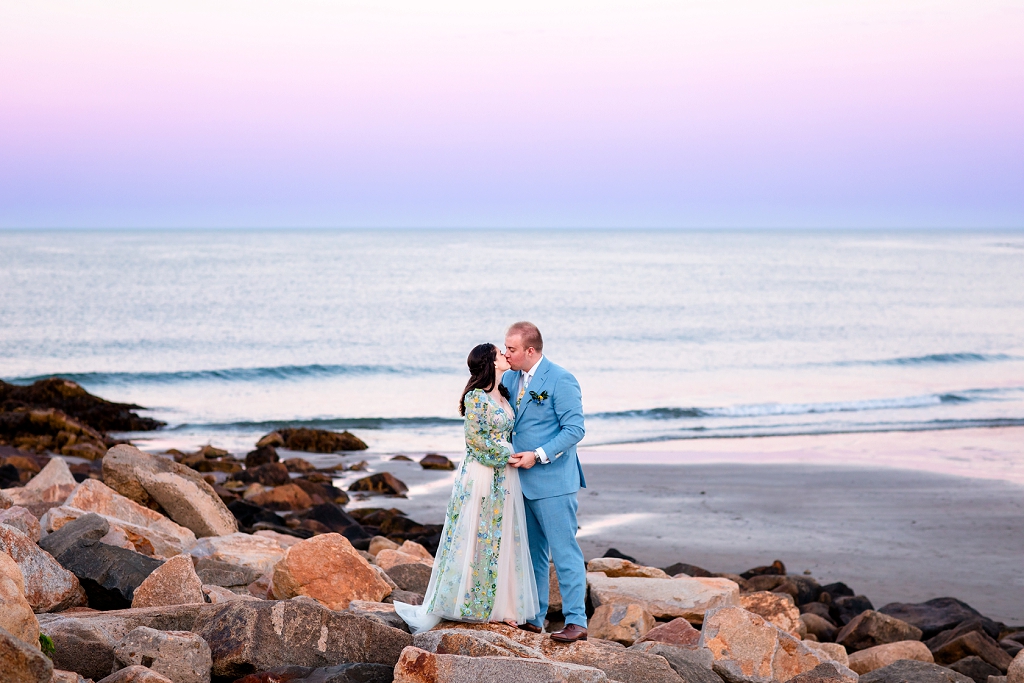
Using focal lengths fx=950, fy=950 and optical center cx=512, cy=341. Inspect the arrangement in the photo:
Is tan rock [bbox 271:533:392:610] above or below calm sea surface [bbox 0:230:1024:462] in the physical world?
above

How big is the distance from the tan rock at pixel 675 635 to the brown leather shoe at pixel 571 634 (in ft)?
3.17

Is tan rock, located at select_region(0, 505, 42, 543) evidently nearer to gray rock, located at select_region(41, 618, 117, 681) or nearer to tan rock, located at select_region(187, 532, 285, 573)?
tan rock, located at select_region(187, 532, 285, 573)

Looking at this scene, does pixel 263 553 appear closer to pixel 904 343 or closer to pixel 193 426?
pixel 193 426

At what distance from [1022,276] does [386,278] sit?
175 feet

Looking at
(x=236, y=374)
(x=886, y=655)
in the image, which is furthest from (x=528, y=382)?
(x=236, y=374)

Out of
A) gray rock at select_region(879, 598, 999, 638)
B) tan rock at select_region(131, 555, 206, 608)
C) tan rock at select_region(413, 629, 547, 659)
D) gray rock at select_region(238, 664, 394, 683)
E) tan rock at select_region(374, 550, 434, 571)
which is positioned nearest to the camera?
gray rock at select_region(238, 664, 394, 683)

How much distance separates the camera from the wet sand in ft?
38.5

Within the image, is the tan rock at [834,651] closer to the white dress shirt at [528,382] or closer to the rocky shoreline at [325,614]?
the rocky shoreline at [325,614]

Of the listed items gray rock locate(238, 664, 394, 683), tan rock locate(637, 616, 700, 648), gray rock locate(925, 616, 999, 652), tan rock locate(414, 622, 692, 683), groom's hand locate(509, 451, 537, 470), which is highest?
groom's hand locate(509, 451, 537, 470)

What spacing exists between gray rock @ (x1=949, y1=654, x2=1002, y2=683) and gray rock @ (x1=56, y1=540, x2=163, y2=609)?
6.16 meters

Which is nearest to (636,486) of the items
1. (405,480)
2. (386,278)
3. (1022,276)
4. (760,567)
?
(405,480)

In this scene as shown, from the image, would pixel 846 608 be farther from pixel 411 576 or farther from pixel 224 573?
pixel 224 573

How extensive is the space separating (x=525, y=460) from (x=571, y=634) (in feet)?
3.73

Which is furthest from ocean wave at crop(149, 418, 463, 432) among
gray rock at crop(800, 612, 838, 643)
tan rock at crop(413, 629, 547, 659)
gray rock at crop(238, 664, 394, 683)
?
gray rock at crop(238, 664, 394, 683)
